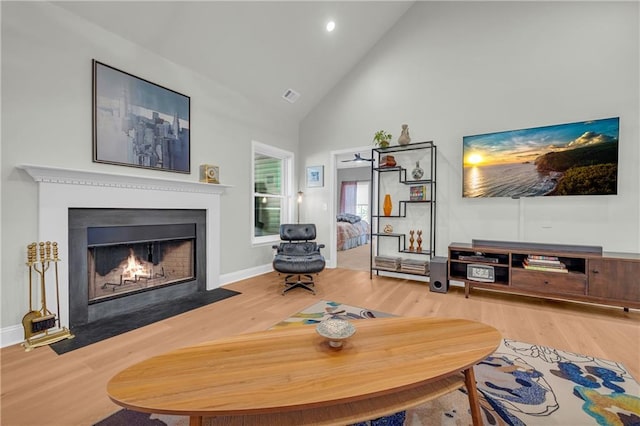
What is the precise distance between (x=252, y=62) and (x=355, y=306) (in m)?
3.42

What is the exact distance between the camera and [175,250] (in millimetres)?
3326

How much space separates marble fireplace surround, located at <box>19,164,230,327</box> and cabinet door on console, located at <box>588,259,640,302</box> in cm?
440

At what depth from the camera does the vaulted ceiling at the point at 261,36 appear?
265cm

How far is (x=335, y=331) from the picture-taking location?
129cm

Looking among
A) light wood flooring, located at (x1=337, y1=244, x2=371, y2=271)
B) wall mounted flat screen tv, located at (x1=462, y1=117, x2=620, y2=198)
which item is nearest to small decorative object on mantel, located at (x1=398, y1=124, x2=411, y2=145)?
wall mounted flat screen tv, located at (x1=462, y1=117, x2=620, y2=198)

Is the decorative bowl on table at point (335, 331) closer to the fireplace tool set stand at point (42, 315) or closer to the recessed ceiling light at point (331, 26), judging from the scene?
the fireplace tool set stand at point (42, 315)

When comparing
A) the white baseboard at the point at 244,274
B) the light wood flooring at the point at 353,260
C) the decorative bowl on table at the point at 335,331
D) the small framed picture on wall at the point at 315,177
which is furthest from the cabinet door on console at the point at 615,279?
the white baseboard at the point at 244,274

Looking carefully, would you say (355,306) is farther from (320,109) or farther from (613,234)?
(320,109)

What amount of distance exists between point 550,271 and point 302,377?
3.15m

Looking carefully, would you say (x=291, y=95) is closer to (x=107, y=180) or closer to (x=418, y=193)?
(x=418, y=193)

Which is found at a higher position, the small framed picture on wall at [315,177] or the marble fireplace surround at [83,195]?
the small framed picture on wall at [315,177]

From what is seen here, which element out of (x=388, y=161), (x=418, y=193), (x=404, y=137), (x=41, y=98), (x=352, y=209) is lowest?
(x=352, y=209)

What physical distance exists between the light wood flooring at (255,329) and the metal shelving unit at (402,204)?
0.54 m

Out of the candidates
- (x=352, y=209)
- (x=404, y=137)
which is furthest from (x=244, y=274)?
(x=352, y=209)
